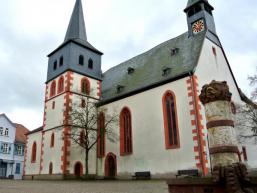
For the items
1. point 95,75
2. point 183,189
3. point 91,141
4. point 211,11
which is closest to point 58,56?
point 95,75

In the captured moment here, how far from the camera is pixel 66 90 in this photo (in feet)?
85.5

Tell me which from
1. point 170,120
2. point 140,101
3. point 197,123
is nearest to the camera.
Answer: point 197,123

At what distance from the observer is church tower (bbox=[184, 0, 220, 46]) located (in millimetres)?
24219

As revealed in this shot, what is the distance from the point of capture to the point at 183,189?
23.0ft

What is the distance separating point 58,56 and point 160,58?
1186 centimetres

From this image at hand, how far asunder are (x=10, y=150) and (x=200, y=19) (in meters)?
34.8

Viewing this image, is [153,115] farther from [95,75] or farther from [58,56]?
[58,56]

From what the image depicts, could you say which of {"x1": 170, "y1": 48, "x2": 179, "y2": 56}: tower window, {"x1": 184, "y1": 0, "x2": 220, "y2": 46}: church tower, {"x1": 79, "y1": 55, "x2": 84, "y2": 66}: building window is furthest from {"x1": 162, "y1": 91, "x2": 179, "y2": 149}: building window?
{"x1": 79, "y1": 55, "x2": 84, "y2": 66}: building window

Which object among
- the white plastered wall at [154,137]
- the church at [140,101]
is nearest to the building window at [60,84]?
the church at [140,101]

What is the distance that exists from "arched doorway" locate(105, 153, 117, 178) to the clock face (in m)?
14.1

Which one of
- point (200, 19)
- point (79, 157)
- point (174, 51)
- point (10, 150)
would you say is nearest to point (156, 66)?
point (174, 51)

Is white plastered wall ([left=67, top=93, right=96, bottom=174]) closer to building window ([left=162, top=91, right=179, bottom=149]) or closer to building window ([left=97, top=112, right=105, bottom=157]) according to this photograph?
building window ([left=97, top=112, right=105, bottom=157])

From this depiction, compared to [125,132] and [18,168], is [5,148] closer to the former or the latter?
[18,168]

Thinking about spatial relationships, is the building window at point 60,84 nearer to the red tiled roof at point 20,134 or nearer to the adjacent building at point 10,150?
the red tiled roof at point 20,134
